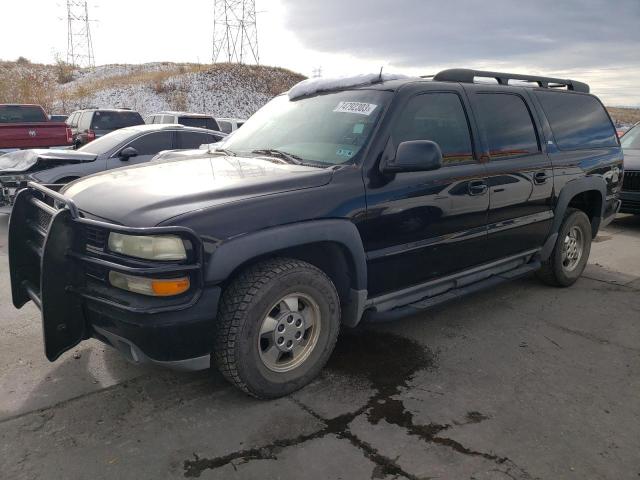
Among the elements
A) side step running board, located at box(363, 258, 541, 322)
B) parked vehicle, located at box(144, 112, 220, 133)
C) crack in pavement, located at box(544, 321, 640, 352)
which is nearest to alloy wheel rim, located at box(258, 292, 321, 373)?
side step running board, located at box(363, 258, 541, 322)

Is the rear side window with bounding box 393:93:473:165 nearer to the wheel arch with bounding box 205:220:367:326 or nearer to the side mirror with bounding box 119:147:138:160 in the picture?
the wheel arch with bounding box 205:220:367:326

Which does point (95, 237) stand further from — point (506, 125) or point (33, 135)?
point (33, 135)

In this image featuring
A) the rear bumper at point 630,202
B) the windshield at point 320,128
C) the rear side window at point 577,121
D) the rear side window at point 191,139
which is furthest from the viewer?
the rear side window at point 191,139

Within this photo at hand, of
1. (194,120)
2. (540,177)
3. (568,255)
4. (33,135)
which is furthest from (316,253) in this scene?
(194,120)

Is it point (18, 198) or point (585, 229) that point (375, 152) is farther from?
point (585, 229)

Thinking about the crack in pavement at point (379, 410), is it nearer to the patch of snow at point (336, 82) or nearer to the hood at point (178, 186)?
the hood at point (178, 186)

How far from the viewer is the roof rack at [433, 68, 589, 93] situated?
13.3ft

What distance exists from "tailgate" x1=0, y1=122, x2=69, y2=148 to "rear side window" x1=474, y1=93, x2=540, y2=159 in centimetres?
1077

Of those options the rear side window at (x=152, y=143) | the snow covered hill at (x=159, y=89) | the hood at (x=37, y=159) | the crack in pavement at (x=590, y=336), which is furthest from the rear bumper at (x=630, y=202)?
the snow covered hill at (x=159, y=89)

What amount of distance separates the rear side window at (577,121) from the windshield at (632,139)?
447 cm

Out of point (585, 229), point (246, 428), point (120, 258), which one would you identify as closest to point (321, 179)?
point (120, 258)

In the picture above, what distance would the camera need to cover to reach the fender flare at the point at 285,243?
2637mm

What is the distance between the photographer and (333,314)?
126 inches

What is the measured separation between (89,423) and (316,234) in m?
1.59
